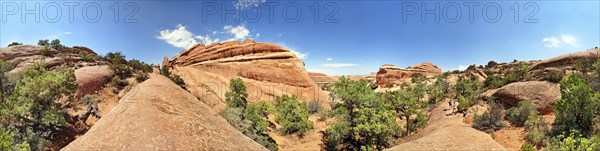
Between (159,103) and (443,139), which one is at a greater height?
(159,103)

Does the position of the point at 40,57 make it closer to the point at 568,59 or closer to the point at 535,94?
the point at 535,94

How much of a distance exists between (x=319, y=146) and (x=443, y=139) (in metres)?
14.5

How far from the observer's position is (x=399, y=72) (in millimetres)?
102750

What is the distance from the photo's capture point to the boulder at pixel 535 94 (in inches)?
1058

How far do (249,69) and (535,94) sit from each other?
44.5 meters

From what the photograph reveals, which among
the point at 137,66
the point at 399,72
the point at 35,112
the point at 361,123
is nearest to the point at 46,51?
the point at 137,66

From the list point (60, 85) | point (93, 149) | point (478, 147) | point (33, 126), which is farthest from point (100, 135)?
point (60, 85)

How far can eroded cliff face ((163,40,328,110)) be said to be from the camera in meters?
53.0

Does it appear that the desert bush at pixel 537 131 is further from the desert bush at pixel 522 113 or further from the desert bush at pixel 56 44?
the desert bush at pixel 56 44

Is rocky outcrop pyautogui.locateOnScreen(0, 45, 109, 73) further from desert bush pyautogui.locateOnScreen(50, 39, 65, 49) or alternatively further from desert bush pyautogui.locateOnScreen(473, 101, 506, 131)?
desert bush pyautogui.locateOnScreen(473, 101, 506, 131)

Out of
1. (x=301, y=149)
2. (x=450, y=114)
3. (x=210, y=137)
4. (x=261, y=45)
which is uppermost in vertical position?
(x=261, y=45)

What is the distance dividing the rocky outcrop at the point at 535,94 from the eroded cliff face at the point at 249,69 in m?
31.6

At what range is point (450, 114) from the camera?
1249 inches

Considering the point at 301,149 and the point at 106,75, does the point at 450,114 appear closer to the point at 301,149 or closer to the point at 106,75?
the point at 301,149
